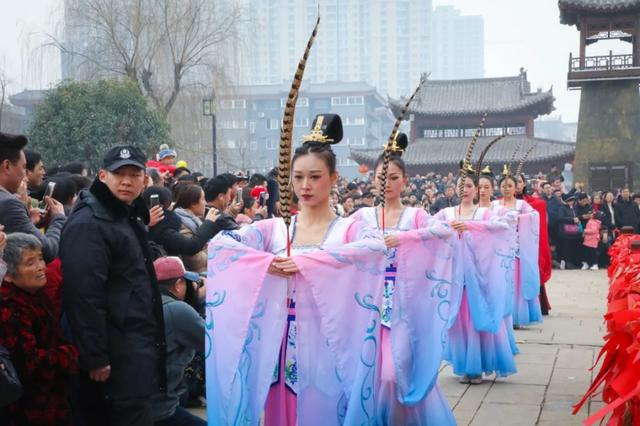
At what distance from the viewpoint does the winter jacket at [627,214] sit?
61.0 ft

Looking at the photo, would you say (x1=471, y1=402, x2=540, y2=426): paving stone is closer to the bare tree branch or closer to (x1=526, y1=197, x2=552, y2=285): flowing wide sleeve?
(x1=526, y1=197, x2=552, y2=285): flowing wide sleeve

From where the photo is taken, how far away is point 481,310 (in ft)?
23.1

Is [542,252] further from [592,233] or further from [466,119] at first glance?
[466,119]

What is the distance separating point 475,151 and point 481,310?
30948 mm

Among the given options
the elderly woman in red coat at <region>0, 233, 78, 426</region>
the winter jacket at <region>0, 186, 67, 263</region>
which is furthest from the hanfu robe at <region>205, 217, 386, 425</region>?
the winter jacket at <region>0, 186, 67, 263</region>

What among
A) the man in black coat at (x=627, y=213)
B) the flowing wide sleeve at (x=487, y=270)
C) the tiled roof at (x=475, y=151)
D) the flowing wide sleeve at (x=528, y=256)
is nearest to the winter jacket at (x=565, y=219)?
the man in black coat at (x=627, y=213)

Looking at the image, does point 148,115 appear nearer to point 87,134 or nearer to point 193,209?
point 87,134

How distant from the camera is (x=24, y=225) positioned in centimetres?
411

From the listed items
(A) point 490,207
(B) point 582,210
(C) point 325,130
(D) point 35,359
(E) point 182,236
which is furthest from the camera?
(B) point 582,210

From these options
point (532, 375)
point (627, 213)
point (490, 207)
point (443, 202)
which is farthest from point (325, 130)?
point (627, 213)

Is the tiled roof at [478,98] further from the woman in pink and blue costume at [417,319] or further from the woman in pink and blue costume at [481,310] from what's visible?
the woman in pink and blue costume at [417,319]

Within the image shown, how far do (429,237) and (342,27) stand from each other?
127 meters

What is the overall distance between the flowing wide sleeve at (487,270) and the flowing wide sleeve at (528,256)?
232 cm

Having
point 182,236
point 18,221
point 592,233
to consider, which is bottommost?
point 592,233
